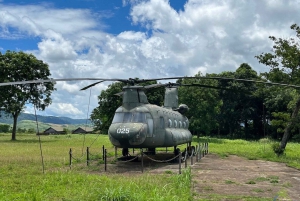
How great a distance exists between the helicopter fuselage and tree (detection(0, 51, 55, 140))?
2169 cm

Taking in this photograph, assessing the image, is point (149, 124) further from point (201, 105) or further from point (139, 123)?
point (201, 105)

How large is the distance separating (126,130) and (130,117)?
108 centimetres

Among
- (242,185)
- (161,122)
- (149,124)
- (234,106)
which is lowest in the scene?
(242,185)

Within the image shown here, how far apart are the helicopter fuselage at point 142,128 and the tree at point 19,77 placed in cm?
2169

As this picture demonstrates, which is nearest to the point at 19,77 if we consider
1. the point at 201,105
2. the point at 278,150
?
the point at 201,105

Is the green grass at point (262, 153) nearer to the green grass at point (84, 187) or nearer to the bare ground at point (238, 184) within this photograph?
the bare ground at point (238, 184)

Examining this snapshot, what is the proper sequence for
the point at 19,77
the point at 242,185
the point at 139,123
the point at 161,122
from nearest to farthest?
the point at 242,185
the point at 139,123
the point at 161,122
the point at 19,77

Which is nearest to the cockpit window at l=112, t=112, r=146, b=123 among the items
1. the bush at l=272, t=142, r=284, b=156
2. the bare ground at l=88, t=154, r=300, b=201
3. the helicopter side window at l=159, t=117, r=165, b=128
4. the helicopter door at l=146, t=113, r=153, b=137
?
the helicopter door at l=146, t=113, r=153, b=137

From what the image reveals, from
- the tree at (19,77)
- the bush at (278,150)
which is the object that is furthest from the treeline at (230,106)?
the tree at (19,77)

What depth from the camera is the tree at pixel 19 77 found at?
122 ft

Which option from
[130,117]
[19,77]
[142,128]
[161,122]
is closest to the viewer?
[142,128]

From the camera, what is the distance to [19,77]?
128ft

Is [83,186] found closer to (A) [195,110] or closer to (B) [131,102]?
(B) [131,102]

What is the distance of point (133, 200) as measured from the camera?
7.79 meters
